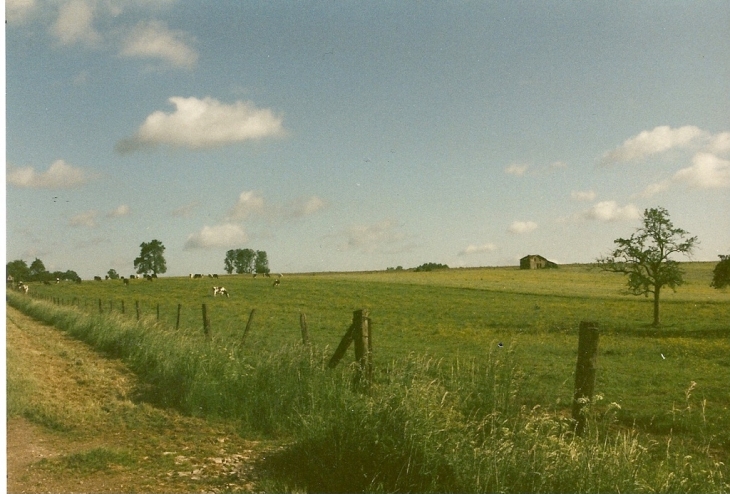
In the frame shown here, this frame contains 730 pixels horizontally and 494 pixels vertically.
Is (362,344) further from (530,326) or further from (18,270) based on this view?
(18,270)

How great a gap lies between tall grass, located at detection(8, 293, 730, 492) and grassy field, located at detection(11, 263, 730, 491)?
7cm

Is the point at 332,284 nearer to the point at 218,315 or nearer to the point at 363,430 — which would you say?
the point at 218,315

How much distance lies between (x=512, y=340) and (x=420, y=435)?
603 centimetres

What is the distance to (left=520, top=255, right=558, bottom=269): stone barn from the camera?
109188 millimetres

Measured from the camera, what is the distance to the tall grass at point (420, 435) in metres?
Answer: 5.09

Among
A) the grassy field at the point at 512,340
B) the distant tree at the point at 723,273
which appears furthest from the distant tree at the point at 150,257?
the distant tree at the point at 723,273

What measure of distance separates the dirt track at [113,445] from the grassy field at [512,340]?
74 centimetres

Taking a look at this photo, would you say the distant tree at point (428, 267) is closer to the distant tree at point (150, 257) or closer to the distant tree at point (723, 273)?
the distant tree at point (150, 257)

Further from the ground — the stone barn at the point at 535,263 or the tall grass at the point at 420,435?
the stone barn at the point at 535,263

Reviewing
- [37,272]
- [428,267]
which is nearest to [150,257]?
[37,272]

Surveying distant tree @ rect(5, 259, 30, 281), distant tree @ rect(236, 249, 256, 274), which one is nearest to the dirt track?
distant tree @ rect(5, 259, 30, 281)

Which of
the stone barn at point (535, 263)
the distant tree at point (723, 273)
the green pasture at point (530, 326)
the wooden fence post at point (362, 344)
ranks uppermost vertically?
the stone barn at point (535, 263)

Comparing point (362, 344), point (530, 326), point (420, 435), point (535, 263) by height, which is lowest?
point (530, 326)

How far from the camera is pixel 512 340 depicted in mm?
11203
